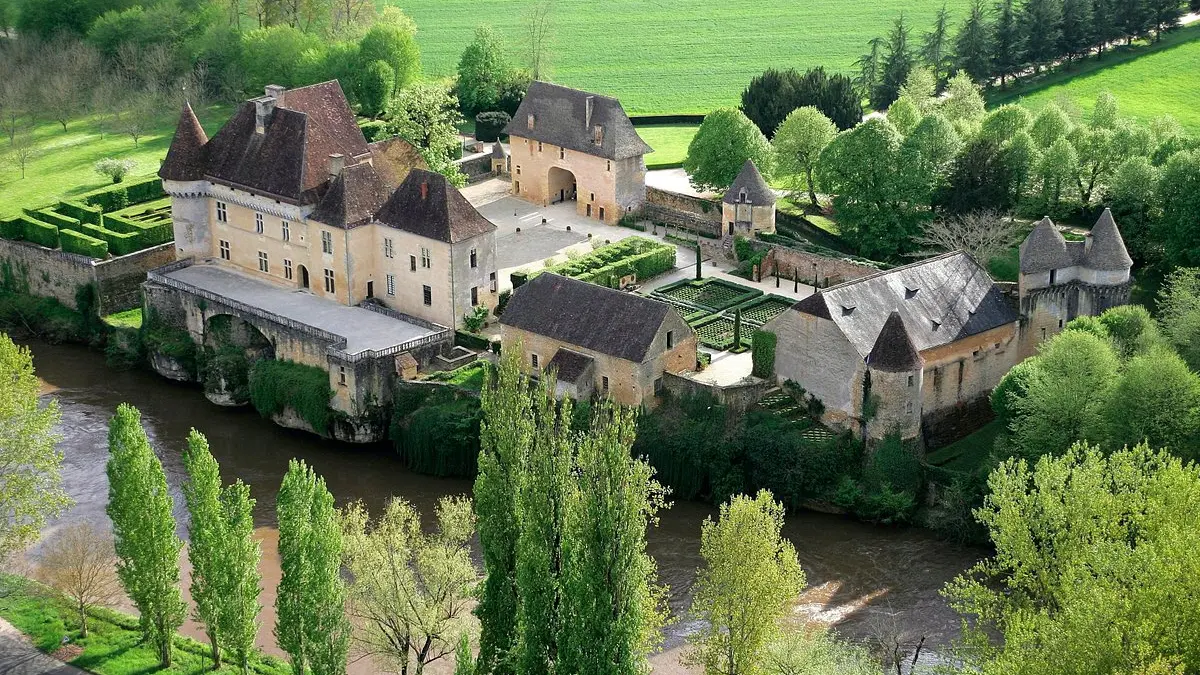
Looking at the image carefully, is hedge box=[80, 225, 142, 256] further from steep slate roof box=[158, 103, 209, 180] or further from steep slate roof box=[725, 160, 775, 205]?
steep slate roof box=[725, 160, 775, 205]

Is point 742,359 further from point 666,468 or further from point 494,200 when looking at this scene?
point 494,200

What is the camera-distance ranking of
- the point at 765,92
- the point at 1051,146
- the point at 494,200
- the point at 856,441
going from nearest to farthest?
the point at 856,441, the point at 1051,146, the point at 494,200, the point at 765,92

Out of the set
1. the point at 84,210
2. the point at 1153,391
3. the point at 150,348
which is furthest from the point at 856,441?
the point at 84,210

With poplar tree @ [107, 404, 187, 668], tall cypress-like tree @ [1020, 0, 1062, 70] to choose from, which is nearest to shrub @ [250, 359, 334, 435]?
poplar tree @ [107, 404, 187, 668]

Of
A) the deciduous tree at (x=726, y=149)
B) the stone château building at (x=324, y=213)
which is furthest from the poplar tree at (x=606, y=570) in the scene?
the deciduous tree at (x=726, y=149)

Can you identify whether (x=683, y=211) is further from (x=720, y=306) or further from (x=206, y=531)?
(x=206, y=531)

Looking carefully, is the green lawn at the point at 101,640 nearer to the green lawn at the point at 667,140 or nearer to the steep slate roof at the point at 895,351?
the steep slate roof at the point at 895,351

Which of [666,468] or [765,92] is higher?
[765,92]
